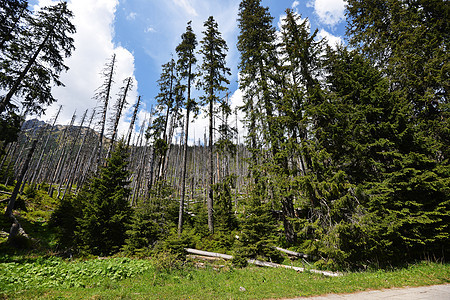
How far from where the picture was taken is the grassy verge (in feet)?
18.5

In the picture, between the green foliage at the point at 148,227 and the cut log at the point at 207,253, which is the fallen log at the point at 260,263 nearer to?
the cut log at the point at 207,253

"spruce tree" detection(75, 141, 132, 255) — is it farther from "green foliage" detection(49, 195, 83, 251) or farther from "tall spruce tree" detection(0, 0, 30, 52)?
"tall spruce tree" detection(0, 0, 30, 52)

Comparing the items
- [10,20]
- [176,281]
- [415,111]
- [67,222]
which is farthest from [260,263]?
[10,20]

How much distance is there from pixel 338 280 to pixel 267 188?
5.03m

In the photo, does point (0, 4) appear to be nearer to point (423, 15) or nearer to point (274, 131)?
point (274, 131)

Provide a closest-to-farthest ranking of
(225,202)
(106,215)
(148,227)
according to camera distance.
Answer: (148,227)
(106,215)
(225,202)

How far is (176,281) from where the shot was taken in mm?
7145

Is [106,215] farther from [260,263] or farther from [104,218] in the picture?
[260,263]

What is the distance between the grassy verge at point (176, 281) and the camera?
18.5 ft

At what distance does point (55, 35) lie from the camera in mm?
13164

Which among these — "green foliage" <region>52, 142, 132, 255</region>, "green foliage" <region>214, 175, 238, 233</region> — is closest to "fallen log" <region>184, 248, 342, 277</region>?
"green foliage" <region>214, 175, 238, 233</region>

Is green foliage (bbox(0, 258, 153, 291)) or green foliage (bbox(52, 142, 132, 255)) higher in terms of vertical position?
green foliage (bbox(52, 142, 132, 255))

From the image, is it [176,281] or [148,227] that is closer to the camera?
[176,281]

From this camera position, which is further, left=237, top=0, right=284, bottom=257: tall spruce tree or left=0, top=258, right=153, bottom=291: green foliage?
left=237, top=0, right=284, bottom=257: tall spruce tree
